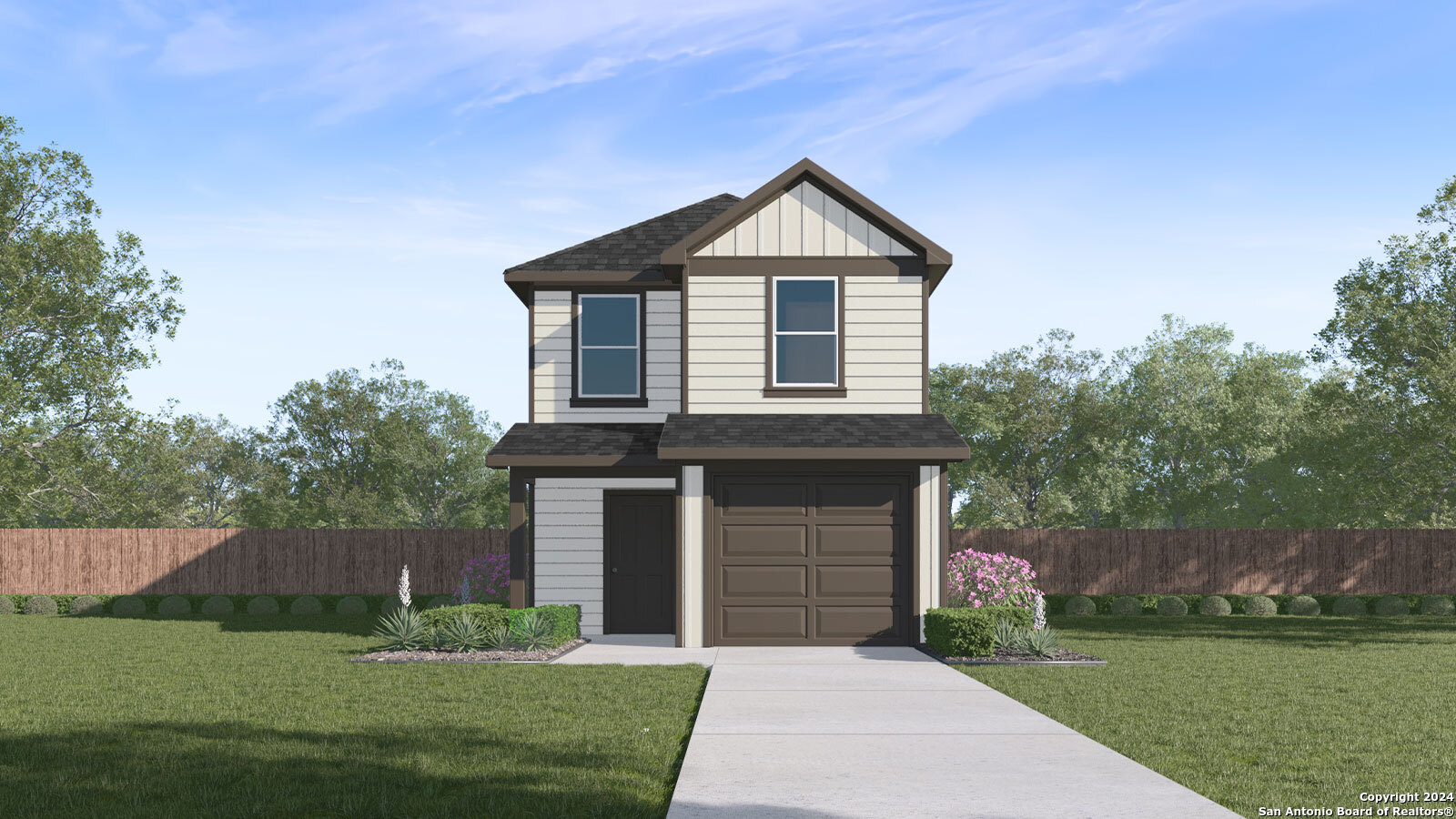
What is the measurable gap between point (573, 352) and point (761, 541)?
4750 mm

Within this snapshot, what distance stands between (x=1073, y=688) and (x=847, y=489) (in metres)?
5.99

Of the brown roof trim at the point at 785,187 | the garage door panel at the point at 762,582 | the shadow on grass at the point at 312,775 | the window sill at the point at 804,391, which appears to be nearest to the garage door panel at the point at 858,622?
the garage door panel at the point at 762,582

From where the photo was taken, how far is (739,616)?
18.1m

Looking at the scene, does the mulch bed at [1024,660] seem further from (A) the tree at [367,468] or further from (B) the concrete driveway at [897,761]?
(A) the tree at [367,468]

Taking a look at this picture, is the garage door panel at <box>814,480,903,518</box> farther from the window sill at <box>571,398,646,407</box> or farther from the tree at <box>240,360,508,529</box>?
the tree at <box>240,360,508,529</box>

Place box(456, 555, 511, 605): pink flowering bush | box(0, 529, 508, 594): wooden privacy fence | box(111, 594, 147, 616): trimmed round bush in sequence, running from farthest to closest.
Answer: box(0, 529, 508, 594): wooden privacy fence < box(111, 594, 147, 616): trimmed round bush < box(456, 555, 511, 605): pink flowering bush

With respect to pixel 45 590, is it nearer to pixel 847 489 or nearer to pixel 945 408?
pixel 847 489

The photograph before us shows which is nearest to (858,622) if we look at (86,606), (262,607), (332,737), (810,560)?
(810,560)

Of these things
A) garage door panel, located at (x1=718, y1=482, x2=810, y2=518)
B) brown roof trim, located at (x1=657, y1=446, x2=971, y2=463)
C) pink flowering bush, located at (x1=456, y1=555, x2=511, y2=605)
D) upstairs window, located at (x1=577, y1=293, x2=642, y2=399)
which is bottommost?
pink flowering bush, located at (x1=456, y1=555, x2=511, y2=605)

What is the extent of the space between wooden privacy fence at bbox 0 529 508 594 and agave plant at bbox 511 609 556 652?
42.3ft

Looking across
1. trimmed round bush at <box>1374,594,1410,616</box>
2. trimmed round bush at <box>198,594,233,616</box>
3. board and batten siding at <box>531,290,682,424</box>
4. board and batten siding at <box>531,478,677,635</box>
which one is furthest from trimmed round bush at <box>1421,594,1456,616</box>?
trimmed round bush at <box>198,594,233,616</box>

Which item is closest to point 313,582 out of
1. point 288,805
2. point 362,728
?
Result: point 362,728

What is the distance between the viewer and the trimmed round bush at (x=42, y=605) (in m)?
28.6

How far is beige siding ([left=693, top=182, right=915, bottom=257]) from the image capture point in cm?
1873
